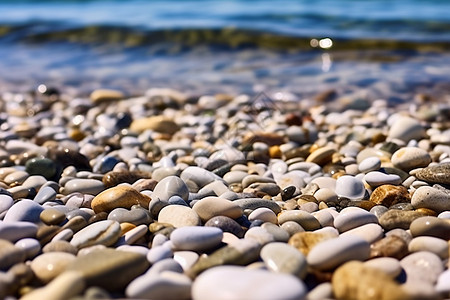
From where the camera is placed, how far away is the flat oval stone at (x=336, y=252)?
147 centimetres

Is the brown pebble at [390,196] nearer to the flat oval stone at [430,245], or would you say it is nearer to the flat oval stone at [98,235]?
the flat oval stone at [430,245]

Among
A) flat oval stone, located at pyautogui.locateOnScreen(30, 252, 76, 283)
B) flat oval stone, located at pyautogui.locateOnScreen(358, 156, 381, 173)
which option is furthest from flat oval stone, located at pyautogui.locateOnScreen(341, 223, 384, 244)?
flat oval stone, located at pyautogui.locateOnScreen(30, 252, 76, 283)

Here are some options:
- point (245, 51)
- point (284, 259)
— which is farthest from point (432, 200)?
point (245, 51)

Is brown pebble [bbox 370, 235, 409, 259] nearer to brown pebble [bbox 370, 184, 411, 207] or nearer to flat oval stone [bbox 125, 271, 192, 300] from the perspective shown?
brown pebble [bbox 370, 184, 411, 207]

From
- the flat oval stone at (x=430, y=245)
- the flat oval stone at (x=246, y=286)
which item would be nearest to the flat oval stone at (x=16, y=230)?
the flat oval stone at (x=246, y=286)

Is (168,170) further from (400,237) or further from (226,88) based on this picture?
(226,88)

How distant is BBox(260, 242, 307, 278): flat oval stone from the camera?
4.75ft

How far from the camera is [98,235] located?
66.9 inches

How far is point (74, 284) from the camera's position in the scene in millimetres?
1286

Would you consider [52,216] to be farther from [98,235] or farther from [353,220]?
[353,220]

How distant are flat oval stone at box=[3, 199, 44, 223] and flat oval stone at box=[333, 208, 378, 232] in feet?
3.53

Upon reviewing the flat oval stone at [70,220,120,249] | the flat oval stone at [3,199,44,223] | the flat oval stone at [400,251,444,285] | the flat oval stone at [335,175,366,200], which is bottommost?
the flat oval stone at [335,175,366,200]

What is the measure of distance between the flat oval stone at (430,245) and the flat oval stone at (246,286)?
56 centimetres

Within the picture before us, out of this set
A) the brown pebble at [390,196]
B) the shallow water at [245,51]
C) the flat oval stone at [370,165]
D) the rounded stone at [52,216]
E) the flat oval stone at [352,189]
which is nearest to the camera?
the rounded stone at [52,216]
